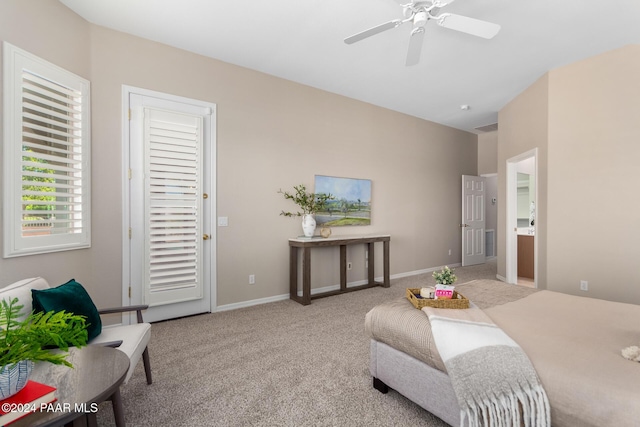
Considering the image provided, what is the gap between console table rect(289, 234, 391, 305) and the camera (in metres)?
3.94

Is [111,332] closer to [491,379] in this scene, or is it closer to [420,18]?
[491,379]

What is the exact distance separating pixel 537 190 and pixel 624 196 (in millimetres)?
893

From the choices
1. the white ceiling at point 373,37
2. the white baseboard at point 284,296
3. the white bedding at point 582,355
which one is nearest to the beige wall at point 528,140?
the white ceiling at point 373,37

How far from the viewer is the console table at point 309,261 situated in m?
3.94

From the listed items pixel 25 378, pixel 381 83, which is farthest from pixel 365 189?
pixel 25 378

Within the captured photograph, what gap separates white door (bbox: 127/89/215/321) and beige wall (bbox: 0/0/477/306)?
5.2 inches

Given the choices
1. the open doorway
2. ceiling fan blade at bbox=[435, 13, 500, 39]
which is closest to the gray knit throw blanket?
ceiling fan blade at bbox=[435, 13, 500, 39]

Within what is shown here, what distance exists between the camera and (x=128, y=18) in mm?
2887

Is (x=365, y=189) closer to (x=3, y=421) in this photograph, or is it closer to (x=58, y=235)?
(x=58, y=235)

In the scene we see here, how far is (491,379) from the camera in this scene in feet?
4.26

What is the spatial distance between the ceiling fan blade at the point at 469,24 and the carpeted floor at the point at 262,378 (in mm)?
2672

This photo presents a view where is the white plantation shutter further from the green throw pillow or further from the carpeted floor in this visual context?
the green throw pillow

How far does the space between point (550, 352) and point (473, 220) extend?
5987mm

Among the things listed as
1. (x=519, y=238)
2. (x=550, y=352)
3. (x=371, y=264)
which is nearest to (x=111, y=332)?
(x=550, y=352)
